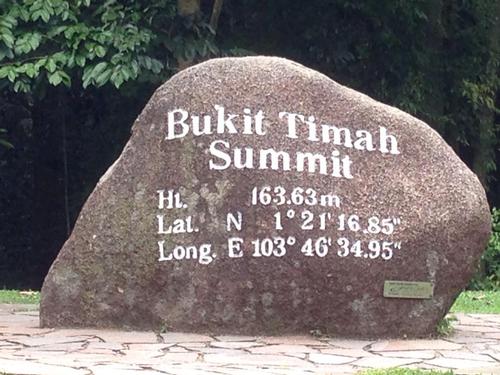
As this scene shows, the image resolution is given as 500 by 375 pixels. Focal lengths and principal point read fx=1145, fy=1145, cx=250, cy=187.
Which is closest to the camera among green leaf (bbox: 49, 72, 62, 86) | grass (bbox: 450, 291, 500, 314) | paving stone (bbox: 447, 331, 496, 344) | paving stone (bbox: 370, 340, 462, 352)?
paving stone (bbox: 370, 340, 462, 352)

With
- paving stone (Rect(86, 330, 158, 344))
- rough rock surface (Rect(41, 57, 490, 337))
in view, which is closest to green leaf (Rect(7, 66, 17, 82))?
rough rock surface (Rect(41, 57, 490, 337))

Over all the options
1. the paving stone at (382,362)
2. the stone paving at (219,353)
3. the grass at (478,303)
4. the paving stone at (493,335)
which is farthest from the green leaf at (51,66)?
the paving stone at (382,362)

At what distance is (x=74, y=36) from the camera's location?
10391mm

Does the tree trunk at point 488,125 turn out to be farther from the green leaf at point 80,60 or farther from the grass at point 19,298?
the grass at point 19,298

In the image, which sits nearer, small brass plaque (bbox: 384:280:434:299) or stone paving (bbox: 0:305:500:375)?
stone paving (bbox: 0:305:500:375)

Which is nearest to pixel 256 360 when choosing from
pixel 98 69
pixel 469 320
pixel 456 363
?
pixel 456 363

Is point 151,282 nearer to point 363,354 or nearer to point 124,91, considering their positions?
point 363,354

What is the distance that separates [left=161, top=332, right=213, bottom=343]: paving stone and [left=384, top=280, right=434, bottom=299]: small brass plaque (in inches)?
48.0

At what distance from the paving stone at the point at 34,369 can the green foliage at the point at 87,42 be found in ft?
14.1

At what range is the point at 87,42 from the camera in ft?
34.0

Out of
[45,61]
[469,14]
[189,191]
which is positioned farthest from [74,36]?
[469,14]

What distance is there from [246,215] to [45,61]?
3579mm

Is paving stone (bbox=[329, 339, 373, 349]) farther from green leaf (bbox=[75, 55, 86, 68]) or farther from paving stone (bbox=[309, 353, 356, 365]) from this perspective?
green leaf (bbox=[75, 55, 86, 68])

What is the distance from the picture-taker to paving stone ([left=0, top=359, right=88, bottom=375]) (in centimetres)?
596
